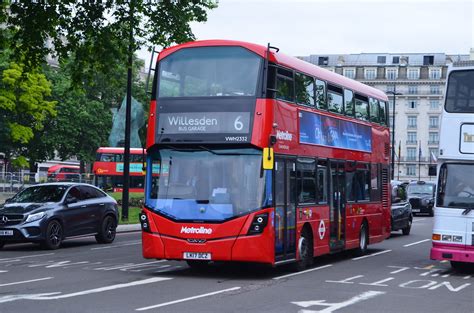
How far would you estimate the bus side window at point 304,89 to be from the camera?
17.4 m

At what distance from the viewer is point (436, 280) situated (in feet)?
54.4

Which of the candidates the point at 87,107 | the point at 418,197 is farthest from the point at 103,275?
the point at 87,107

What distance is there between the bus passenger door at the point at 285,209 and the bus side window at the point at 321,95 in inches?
80.8

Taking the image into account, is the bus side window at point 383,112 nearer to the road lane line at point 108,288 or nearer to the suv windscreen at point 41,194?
the suv windscreen at point 41,194

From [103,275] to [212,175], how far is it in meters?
2.59

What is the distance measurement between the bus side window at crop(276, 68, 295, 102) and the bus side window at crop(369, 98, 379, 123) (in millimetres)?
6170

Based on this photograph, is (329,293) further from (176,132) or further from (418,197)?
(418,197)

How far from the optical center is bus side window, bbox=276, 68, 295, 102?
53.5 ft

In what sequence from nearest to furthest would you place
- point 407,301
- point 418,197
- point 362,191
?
point 407,301 < point 362,191 < point 418,197

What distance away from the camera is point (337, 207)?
65.8ft

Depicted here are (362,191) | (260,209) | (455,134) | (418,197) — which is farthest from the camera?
(418,197)

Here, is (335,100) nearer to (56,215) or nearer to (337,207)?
(337,207)

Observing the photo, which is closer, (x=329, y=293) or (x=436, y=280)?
(x=329, y=293)

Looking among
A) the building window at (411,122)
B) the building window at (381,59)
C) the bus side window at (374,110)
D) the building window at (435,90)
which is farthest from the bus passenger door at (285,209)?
the building window at (381,59)
